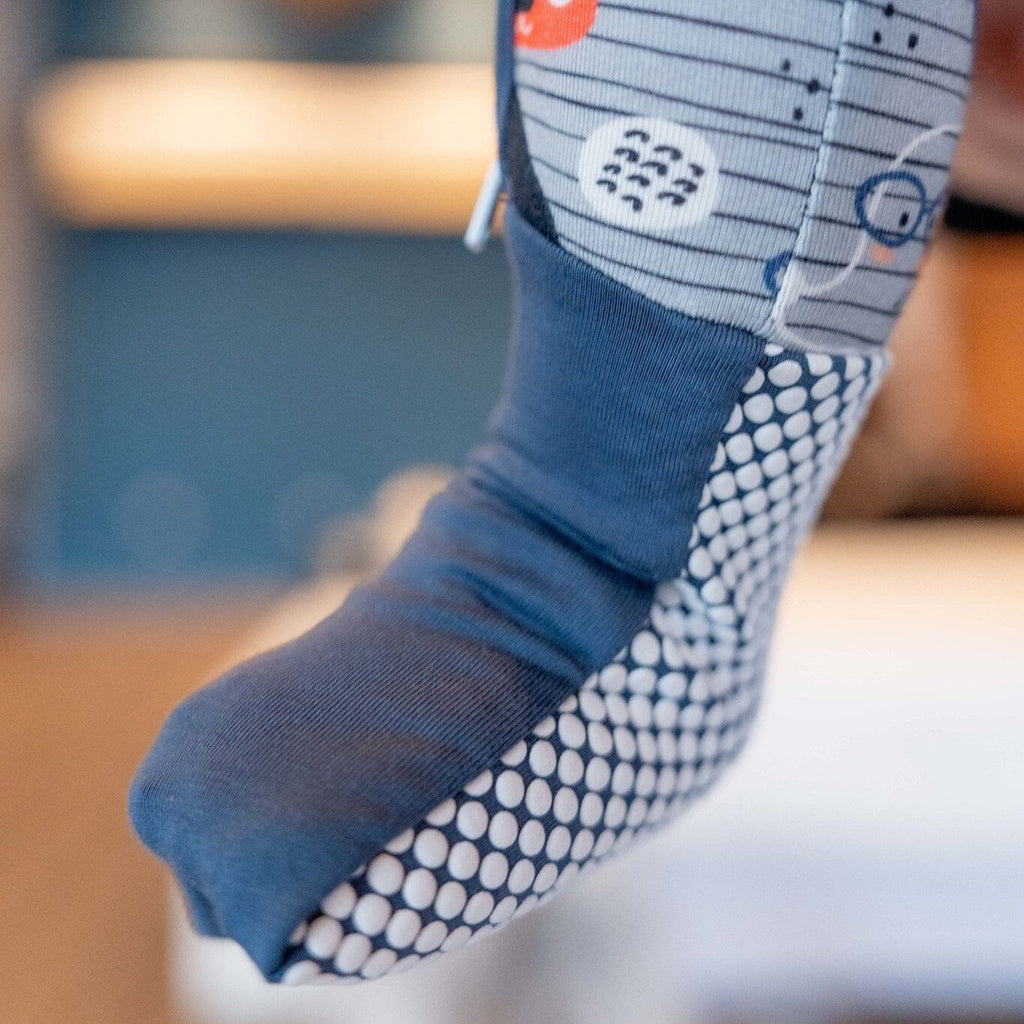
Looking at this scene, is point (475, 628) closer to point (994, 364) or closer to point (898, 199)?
point (898, 199)

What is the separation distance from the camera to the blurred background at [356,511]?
0.88 metres

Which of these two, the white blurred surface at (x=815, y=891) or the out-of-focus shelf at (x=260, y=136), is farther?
the out-of-focus shelf at (x=260, y=136)

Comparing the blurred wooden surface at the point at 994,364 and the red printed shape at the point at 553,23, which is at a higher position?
the red printed shape at the point at 553,23

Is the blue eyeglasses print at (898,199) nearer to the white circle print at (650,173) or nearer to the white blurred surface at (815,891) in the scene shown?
the white circle print at (650,173)

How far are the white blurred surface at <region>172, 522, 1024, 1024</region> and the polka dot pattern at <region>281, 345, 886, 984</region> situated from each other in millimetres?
516

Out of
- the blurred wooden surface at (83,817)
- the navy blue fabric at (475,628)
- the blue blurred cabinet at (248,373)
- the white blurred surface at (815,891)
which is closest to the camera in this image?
the navy blue fabric at (475,628)

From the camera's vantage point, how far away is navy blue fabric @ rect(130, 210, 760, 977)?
263 mm

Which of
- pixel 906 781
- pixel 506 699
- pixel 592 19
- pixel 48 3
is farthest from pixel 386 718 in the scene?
pixel 48 3

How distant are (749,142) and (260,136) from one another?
96.4 inches

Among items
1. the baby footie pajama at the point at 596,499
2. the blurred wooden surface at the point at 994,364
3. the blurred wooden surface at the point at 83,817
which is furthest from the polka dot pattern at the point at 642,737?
the blurred wooden surface at the point at 994,364

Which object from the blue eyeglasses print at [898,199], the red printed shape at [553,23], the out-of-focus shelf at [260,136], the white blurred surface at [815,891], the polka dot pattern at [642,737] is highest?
the red printed shape at [553,23]

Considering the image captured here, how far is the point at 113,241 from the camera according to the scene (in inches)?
108

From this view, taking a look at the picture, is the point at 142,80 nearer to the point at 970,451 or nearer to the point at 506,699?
the point at 970,451

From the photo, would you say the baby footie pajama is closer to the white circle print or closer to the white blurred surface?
the white circle print
